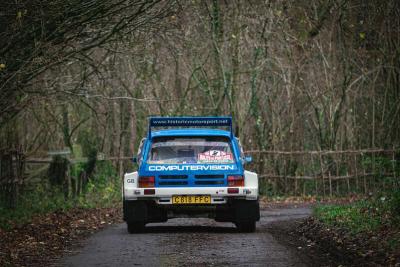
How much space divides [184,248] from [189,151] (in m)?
3.60

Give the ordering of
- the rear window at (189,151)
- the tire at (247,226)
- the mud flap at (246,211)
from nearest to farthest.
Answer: the mud flap at (246,211) → the tire at (247,226) → the rear window at (189,151)

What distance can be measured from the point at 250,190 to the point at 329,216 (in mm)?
2064

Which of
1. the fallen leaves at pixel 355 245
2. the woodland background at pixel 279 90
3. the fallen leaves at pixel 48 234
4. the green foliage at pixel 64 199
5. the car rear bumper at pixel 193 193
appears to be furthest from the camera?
the woodland background at pixel 279 90

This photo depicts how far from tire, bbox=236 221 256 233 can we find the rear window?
1.13 metres

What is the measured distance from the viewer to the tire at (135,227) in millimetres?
17266

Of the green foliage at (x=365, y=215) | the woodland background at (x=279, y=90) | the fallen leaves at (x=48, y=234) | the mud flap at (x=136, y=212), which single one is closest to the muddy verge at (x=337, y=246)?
the green foliage at (x=365, y=215)

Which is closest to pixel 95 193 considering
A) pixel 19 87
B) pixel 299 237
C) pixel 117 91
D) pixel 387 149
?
pixel 117 91

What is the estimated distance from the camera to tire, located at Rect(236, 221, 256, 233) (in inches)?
676

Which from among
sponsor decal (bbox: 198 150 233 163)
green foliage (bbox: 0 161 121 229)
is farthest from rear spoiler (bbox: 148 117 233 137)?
green foliage (bbox: 0 161 121 229)

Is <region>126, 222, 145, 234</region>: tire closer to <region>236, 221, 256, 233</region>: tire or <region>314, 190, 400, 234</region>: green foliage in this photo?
<region>236, 221, 256, 233</region>: tire

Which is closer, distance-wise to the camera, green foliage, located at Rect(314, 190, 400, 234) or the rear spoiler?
green foliage, located at Rect(314, 190, 400, 234)

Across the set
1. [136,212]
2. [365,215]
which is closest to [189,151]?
[136,212]

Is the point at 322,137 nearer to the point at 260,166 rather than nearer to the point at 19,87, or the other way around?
the point at 260,166

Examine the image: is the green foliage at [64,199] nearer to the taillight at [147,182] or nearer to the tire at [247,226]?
the taillight at [147,182]
